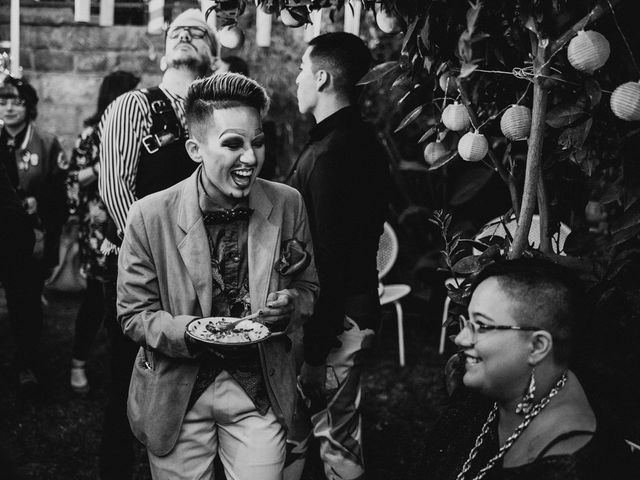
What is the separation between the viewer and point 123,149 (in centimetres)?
314

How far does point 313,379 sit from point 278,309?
0.80 meters

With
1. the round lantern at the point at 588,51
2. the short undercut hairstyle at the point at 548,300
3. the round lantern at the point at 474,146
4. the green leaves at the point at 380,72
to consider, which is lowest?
the short undercut hairstyle at the point at 548,300

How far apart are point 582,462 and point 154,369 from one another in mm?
1279

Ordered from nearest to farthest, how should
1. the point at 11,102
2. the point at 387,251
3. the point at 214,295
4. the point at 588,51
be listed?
the point at 588,51
the point at 214,295
the point at 11,102
the point at 387,251

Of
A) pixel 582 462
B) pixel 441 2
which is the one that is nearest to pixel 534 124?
pixel 441 2

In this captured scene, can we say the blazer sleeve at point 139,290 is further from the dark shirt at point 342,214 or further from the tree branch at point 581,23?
the tree branch at point 581,23

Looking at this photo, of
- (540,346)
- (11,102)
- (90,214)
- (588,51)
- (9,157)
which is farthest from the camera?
(11,102)

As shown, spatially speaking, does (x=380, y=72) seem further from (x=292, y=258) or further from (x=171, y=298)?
(x=171, y=298)

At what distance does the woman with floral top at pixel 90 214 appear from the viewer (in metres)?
4.57

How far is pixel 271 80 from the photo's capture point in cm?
660

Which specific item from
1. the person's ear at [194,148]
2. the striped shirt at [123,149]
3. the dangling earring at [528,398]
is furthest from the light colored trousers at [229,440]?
the striped shirt at [123,149]

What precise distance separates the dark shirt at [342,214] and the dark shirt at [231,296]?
0.59 metres

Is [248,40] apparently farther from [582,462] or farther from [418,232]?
[582,462]

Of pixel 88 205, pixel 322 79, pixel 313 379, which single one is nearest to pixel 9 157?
pixel 88 205
